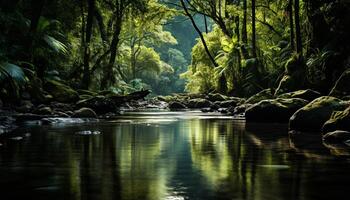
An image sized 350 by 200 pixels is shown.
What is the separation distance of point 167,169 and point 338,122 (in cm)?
437

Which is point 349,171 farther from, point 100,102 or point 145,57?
point 145,57

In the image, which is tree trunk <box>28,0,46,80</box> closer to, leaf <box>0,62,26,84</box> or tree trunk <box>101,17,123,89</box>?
leaf <box>0,62,26,84</box>

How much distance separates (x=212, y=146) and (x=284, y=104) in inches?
236

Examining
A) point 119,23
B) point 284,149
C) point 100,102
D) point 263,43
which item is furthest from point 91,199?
point 263,43

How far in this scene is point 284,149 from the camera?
7402 mm

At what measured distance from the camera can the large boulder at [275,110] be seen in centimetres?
1310

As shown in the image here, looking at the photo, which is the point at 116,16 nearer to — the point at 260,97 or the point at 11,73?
the point at 260,97

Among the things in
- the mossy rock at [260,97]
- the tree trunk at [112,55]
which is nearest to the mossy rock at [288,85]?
the mossy rock at [260,97]

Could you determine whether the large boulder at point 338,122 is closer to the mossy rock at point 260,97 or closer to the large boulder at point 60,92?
the mossy rock at point 260,97

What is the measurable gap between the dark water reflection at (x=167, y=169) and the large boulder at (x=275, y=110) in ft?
13.9

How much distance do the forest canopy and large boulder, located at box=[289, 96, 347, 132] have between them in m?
5.90

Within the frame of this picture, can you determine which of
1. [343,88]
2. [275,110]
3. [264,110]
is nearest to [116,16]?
[264,110]

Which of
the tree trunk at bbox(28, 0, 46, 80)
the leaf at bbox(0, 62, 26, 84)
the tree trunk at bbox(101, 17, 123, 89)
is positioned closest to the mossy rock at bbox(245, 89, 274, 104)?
the tree trunk at bbox(28, 0, 46, 80)

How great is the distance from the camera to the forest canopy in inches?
669
